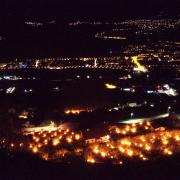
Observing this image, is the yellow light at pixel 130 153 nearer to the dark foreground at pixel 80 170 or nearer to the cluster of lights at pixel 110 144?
the cluster of lights at pixel 110 144

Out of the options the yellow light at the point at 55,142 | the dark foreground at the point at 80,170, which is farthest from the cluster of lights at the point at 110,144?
Result: the dark foreground at the point at 80,170

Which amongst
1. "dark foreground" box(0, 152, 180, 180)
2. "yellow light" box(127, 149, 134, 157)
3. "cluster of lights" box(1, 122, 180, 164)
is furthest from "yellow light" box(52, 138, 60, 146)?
"yellow light" box(127, 149, 134, 157)

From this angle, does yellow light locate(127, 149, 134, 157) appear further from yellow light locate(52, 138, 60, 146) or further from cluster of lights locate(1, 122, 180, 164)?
yellow light locate(52, 138, 60, 146)

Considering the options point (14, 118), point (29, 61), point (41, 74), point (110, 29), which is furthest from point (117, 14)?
point (14, 118)

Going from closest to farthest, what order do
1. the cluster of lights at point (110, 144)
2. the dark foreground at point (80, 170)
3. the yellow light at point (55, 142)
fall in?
the dark foreground at point (80, 170), the cluster of lights at point (110, 144), the yellow light at point (55, 142)

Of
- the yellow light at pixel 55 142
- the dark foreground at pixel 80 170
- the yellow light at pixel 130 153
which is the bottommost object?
the yellow light at pixel 55 142

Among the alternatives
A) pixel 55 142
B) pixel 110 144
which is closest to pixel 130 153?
pixel 110 144

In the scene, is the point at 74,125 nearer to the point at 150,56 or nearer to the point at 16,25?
the point at 150,56

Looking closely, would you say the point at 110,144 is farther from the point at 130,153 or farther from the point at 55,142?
the point at 55,142
